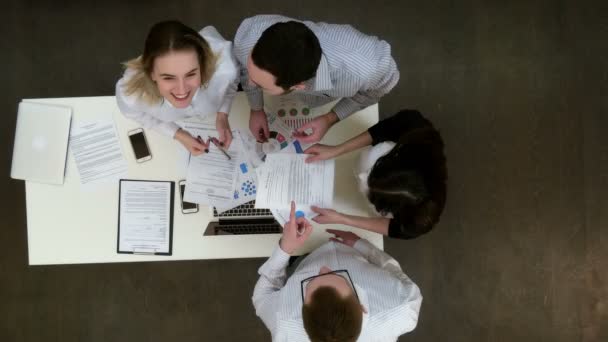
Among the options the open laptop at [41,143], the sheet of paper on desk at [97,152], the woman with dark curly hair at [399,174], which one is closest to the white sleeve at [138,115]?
the sheet of paper on desk at [97,152]

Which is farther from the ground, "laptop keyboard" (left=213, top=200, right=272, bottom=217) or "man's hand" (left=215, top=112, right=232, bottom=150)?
"man's hand" (left=215, top=112, right=232, bottom=150)

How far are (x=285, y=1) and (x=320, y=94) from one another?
1.02m

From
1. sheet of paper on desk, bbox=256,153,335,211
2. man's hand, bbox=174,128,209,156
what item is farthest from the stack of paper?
man's hand, bbox=174,128,209,156

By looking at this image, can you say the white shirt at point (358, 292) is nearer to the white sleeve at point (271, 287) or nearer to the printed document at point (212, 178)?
the white sleeve at point (271, 287)

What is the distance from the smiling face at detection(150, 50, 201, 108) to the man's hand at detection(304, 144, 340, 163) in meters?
0.41

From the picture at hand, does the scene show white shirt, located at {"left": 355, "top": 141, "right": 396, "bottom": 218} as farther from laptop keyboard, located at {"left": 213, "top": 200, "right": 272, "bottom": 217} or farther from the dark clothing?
laptop keyboard, located at {"left": 213, "top": 200, "right": 272, "bottom": 217}

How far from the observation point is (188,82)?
1183mm

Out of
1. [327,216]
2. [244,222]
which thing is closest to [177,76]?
[244,222]

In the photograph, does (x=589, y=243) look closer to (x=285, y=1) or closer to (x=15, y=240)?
(x=285, y=1)

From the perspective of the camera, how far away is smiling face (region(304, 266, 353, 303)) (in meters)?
1.11

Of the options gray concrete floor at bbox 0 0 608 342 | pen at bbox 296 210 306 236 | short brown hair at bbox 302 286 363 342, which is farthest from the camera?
gray concrete floor at bbox 0 0 608 342

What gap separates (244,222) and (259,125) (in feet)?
1.10

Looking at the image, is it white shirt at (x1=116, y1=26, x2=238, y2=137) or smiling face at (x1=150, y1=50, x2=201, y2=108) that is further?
white shirt at (x1=116, y1=26, x2=238, y2=137)

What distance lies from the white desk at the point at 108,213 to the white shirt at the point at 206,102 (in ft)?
0.22
